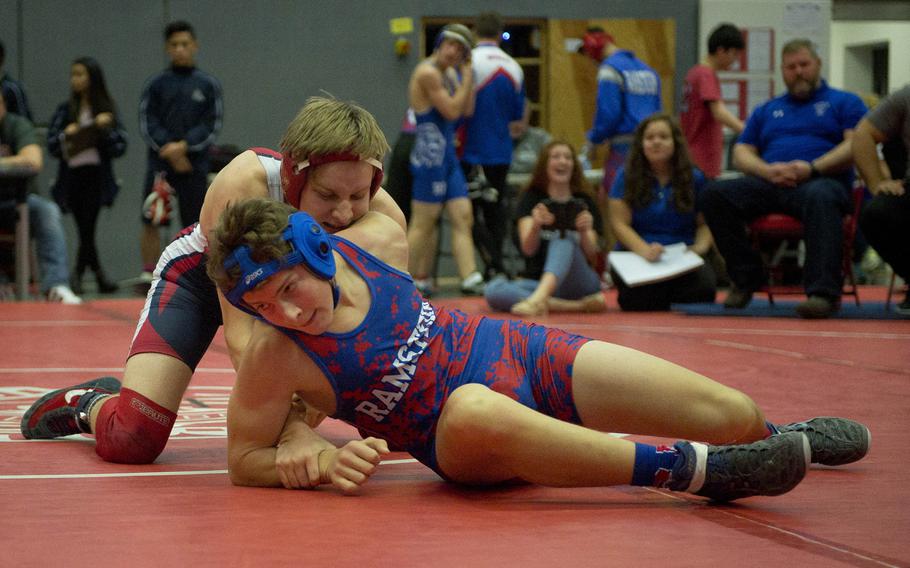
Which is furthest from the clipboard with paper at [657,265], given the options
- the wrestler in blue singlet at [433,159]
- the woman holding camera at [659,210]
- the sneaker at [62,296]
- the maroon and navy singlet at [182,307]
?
the maroon and navy singlet at [182,307]

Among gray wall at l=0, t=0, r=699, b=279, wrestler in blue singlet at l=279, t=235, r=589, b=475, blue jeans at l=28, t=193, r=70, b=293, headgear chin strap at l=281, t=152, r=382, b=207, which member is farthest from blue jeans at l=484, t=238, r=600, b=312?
gray wall at l=0, t=0, r=699, b=279

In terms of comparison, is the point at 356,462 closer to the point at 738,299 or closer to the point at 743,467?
the point at 743,467

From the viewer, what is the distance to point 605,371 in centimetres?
251

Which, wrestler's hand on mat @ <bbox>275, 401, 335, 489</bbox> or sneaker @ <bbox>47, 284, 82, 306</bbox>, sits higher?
wrestler's hand on mat @ <bbox>275, 401, 335, 489</bbox>

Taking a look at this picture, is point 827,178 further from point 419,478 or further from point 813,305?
point 419,478

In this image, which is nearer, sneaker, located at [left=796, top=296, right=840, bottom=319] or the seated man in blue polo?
sneaker, located at [left=796, top=296, right=840, bottom=319]

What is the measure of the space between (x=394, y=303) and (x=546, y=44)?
10113 millimetres

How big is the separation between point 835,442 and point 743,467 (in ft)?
1.85

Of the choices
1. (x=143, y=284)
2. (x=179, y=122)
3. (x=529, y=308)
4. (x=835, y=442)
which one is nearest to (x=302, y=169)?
(x=835, y=442)

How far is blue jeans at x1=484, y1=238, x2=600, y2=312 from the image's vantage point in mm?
7195

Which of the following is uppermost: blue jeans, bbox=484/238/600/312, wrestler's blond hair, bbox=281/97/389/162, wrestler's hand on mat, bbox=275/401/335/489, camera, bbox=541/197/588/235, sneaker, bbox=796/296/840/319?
wrestler's blond hair, bbox=281/97/389/162

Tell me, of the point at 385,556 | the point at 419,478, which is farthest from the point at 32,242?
the point at 385,556

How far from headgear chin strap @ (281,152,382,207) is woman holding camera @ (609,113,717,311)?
4815 millimetres

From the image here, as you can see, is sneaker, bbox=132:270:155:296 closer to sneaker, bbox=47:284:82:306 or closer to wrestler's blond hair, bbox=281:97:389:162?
sneaker, bbox=47:284:82:306
